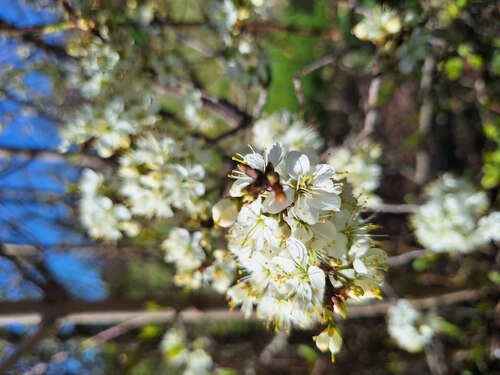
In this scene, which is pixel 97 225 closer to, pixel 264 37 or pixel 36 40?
pixel 36 40

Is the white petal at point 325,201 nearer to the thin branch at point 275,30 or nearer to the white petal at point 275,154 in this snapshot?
the white petal at point 275,154

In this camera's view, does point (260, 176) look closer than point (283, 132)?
Yes

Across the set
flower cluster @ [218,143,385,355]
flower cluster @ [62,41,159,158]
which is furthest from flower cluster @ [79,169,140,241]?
flower cluster @ [218,143,385,355]

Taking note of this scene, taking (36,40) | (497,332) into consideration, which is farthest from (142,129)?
(497,332)

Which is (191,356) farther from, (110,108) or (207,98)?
(110,108)

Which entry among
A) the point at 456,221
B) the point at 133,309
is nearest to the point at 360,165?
the point at 456,221

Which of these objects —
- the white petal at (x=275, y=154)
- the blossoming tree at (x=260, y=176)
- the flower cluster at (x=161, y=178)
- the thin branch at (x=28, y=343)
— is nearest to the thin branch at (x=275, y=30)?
the blossoming tree at (x=260, y=176)

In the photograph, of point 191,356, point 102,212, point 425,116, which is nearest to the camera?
point 102,212
